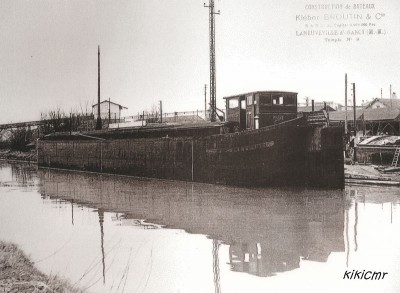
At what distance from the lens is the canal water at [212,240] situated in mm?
4719

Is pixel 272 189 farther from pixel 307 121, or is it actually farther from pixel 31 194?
pixel 31 194

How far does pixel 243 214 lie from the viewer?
7059 mm

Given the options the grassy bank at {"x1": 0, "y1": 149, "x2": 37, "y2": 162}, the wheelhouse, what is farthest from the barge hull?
the grassy bank at {"x1": 0, "y1": 149, "x2": 37, "y2": 162}

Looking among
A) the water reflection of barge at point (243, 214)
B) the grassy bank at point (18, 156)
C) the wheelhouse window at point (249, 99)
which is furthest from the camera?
→ the grassy bank at point (18, 156)

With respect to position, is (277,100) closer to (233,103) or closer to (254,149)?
(233,103)

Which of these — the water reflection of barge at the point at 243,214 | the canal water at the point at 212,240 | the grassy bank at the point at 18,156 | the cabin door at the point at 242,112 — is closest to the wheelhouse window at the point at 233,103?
the cabin door at the point at 242,112

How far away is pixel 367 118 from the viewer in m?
16.6

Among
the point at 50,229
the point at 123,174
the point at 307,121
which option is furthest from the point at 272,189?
the point at 123,174

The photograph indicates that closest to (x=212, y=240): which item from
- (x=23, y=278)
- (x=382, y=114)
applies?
(x=23, y=278)

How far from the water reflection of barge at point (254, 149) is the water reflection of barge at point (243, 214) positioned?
471 mm

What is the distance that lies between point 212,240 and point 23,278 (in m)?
2.27

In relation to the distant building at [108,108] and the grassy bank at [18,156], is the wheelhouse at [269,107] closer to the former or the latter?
the distant building at [108,108]

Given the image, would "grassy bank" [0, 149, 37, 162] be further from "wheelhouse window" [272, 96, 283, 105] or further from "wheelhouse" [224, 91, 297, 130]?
"wheelhouse window" [272, 96, 283, 105]

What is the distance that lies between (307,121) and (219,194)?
2703mm
